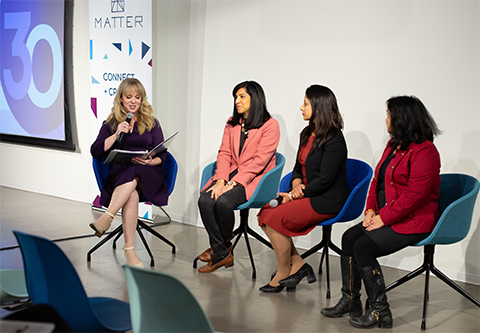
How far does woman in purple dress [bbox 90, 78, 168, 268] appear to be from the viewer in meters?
3.80

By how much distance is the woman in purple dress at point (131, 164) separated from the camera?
380 cm

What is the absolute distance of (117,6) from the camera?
5258 mm

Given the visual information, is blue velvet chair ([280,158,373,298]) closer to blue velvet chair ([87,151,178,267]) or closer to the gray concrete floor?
the gray concrete floor

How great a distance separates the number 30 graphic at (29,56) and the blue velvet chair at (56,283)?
4.96 metres

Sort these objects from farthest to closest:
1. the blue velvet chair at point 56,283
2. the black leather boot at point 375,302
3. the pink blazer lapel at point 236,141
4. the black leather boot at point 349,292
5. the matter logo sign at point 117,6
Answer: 1. the matter logo sign at point 117,6
2. the pink blazer lapel at point 236,141
3. the black leather boot at point 349,292
4. the black leather boot at point 375,302
5. the blue velvet chair at point 56,283

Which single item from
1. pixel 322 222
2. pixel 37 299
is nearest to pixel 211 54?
pixel 322 222

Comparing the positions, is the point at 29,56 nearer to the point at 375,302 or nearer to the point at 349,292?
the point at 349,292

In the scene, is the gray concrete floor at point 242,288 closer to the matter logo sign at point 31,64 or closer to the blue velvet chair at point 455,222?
the blue velvet chair at point 455,222

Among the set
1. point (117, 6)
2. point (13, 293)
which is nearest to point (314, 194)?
point (13, 293)

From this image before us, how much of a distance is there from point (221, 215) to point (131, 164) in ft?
2.80

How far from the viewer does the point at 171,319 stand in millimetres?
1468

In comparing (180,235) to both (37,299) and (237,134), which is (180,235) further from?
(37,299)

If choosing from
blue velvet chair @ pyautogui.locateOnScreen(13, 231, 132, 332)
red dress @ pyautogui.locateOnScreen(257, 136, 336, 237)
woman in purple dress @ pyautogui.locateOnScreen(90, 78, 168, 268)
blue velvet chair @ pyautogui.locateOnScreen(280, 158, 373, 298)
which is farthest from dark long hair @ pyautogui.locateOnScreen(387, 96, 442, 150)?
blue velvet chair @ pyautogui.locateOnScreen(13, 231, 132, 332)

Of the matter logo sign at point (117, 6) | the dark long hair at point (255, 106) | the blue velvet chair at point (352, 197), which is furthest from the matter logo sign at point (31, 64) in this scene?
the blue velvet chair at point (352, 197)
